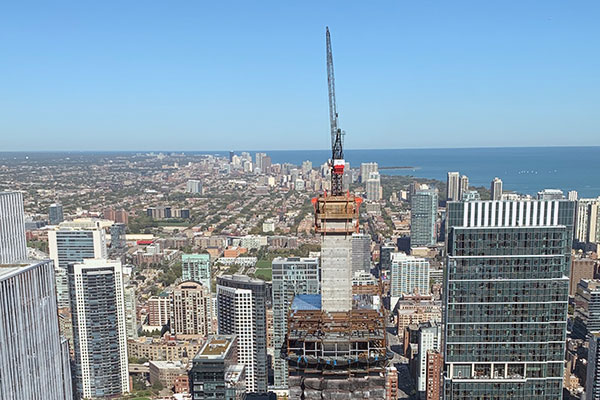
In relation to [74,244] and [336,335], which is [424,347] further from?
[74,244]

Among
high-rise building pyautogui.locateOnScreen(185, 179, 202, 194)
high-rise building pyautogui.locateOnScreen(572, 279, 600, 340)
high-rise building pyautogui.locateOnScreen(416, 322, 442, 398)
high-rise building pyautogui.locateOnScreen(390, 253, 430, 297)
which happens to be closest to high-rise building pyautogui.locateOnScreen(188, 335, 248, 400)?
high-rise building pyautogui.locateOnScreen(416, 322, 442, 398)

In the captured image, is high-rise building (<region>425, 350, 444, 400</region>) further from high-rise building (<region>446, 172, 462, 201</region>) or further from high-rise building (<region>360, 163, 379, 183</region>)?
high-rise building (<region>360, 163, 379, 183</region>)

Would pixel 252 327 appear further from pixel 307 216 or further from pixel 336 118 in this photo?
pixel 307 216

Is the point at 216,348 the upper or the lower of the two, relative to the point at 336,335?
lower

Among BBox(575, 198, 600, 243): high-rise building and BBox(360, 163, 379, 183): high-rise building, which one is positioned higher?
BBox(360, 163, 379, 183): high-rise building

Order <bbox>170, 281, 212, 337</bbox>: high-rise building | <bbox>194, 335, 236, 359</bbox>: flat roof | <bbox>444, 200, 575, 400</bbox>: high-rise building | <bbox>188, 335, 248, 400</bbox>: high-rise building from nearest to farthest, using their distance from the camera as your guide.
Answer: <bbox>444, 200, 575, 400</bbox>: high-rise building, <bbox>188, 335, 248, 400</bbox>: high-rise building, <bbox>194, 335, 236, 359</bbox>: flat roof, <bbox>170, 281, 212, 337</bbox>: high-rise building

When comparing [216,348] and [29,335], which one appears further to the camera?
[216,348]

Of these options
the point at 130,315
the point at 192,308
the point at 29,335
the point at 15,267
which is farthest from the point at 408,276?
the point at 15,267
